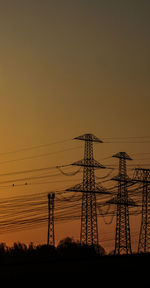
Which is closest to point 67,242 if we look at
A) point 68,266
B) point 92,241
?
point 92,241

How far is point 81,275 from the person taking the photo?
4625cm

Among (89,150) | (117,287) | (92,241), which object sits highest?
(89,150)

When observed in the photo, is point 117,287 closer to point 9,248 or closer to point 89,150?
point 89,150

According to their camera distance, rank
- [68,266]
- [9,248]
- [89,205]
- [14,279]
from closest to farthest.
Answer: [14,279]
[68,266]
[89,205]
[9,248]

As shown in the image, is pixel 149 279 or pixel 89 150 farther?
pixel 89 150

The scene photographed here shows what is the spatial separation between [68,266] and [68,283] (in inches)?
291

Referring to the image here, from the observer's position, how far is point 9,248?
165250 millimetres

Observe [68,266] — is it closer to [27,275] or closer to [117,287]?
[27,275]

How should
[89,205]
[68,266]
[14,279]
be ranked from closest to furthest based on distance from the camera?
[14,279], [68,266], [89,205]

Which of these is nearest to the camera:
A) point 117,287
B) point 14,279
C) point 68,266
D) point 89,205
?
point 117,287

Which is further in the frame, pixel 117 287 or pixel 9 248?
pixel 9 248

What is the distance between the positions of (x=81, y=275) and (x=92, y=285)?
407 centimetres

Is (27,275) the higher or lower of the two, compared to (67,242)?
lower

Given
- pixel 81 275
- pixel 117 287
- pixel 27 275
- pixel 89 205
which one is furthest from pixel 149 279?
pixel 89 205
